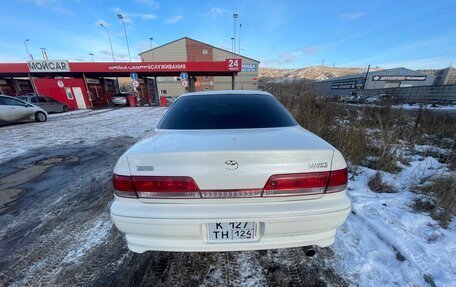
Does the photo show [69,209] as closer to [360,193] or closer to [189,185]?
[189,185]

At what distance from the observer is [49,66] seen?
63.9ft

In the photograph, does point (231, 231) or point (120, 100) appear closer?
point (231, 231)

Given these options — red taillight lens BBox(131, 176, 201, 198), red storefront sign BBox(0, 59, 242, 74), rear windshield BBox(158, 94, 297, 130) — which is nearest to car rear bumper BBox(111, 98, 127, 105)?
red storefront sign BBox(0, 59, 242, 74)

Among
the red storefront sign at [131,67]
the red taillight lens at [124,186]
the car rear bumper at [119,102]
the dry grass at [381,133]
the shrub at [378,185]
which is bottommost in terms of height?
the car rear bumper at [119,102]

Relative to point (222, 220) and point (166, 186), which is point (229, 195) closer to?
point (222, 220)

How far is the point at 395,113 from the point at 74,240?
8.42 m

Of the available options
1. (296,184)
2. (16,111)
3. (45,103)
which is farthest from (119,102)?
(296,184)

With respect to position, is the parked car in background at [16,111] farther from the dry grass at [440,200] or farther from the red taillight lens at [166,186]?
the dry grass at [440,200]

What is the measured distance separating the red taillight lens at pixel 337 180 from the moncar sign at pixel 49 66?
84.2ft

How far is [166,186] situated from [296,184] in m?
1.03

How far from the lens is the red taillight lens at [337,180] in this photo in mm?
1608

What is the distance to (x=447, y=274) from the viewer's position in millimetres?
1773

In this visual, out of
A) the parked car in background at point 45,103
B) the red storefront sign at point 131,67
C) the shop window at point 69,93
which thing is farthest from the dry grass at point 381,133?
the shop window at point 69,93

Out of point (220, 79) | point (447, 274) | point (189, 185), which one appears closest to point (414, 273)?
point (447, 274)
